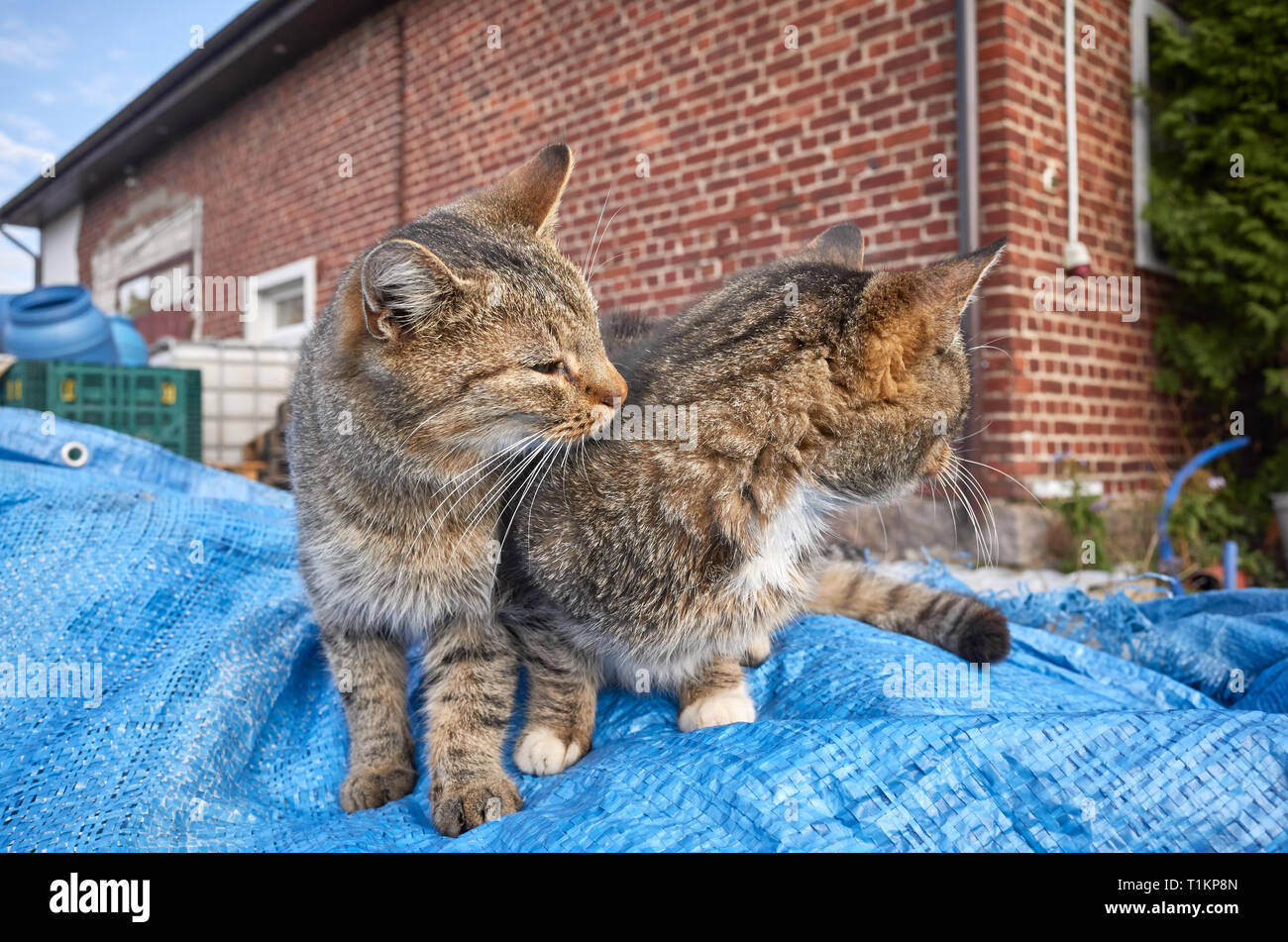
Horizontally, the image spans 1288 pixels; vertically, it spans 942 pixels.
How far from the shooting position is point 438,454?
168cm

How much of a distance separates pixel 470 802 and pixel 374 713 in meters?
0.41

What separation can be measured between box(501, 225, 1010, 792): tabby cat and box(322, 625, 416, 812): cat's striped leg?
28 centimetres

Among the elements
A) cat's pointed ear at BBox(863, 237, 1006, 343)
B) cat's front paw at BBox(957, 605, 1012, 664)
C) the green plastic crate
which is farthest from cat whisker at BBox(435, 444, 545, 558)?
the green plastic crate

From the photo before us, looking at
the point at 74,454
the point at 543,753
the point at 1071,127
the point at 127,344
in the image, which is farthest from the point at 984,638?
the point at 127,344

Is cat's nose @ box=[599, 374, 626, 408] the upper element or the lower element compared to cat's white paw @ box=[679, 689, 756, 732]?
upper

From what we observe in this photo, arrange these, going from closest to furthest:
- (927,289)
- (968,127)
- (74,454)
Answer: (927,289)
(74,454)
(968,127)

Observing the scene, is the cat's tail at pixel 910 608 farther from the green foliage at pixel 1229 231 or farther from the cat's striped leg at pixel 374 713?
the green foliage at pixel 1229 231

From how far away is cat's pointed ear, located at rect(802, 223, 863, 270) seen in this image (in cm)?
196

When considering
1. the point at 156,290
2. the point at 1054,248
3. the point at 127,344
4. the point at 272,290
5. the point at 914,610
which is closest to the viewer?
the point at 914,610

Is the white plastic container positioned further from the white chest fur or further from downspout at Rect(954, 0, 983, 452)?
the white chest fur

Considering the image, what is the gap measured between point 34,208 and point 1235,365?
15560mm

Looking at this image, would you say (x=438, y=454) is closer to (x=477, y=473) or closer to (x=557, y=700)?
(x=477, y=473)
